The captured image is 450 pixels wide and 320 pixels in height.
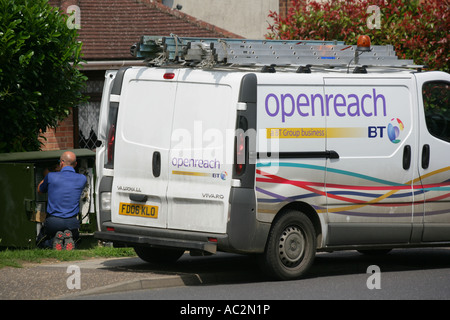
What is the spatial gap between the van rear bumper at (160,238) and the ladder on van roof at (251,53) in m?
1.77

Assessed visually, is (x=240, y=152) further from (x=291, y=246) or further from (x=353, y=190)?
(x=353, y=190)

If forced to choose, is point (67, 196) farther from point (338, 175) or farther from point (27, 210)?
point (338, 175)

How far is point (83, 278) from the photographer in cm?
1032

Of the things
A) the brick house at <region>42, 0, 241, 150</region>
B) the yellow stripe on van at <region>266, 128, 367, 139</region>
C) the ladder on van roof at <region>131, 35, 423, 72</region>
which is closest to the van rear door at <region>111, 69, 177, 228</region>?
the ladder on van roof at <region>131, 35, 423, 72</region>

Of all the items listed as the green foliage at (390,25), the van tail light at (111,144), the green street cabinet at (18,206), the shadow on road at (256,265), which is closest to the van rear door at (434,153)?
the shadow on road at (256,265)

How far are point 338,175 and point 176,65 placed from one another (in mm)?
2072

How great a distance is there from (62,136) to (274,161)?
1007 centimetres

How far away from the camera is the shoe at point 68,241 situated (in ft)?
43.9

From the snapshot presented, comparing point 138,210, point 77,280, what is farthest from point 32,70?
point 77,280

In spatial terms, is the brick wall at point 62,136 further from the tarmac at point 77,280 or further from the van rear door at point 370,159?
the van rear door at point 370,159

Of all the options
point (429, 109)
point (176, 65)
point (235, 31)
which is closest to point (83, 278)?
point (176, 65)

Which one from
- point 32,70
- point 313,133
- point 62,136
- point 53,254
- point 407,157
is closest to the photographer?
point 313,133

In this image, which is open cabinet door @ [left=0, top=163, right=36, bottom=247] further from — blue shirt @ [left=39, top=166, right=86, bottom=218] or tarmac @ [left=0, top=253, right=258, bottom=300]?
tarmac @ [left=0, top=253, right=258, bottom=300]

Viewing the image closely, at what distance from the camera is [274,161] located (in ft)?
33.6
